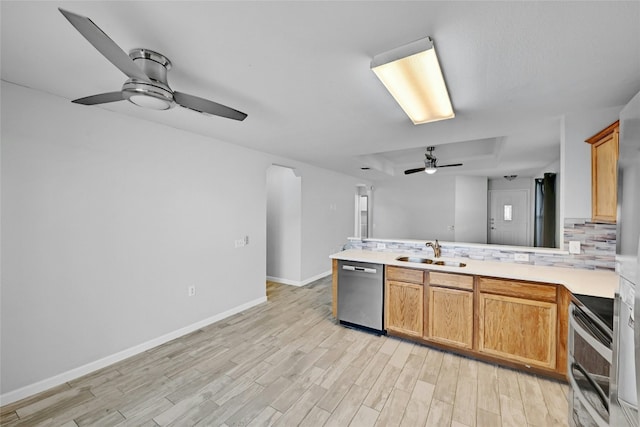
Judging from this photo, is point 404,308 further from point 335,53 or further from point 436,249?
point 335,53

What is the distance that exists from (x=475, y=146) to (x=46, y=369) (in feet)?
19.6

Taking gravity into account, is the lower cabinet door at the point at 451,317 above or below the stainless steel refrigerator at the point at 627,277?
below

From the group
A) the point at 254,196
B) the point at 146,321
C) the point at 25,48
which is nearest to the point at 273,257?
the point at 254,196

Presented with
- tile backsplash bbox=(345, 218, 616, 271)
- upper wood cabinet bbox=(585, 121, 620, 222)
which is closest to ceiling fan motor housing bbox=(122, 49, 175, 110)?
upper wood cabinet bbox=(585, 121, 620, 222)

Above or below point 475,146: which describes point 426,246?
below

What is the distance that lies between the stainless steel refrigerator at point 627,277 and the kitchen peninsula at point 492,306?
133 cm

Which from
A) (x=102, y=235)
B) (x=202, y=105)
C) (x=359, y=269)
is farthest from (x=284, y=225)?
(x=202, y=105)

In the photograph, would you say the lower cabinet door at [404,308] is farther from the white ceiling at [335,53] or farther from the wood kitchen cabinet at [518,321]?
the white ceiling at [335,53]

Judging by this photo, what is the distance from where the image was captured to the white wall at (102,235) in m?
1.93

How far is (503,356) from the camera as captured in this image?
2295 millimetres

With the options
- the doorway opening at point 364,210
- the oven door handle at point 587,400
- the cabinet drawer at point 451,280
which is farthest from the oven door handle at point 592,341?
the doorway opening at point 364,210

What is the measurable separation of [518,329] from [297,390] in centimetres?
198

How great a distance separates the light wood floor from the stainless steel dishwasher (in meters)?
0.23

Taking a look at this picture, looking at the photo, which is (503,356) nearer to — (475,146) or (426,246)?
(426,246)
